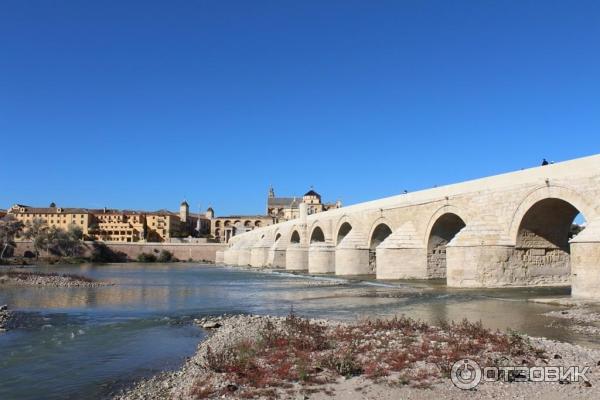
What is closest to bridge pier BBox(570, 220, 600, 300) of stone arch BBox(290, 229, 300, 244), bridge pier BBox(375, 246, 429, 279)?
bridge pier BBox(375, 246, 429, 279)

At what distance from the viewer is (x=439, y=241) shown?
25.1 metres

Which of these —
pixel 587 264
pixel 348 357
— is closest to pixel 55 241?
pixel 587 264

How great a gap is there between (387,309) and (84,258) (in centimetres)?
7257

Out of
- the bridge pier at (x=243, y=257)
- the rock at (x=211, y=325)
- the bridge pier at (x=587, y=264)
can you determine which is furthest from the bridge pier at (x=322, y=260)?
the bridge pier at (x=243, y=257)

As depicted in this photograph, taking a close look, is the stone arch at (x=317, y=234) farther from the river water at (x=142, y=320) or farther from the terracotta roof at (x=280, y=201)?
the terracotta roof at (x=280, y=201)

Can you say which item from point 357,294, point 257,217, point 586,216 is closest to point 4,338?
point 357,294

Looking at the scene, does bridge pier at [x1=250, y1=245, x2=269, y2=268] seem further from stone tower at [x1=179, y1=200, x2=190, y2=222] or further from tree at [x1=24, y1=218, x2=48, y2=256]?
stone tower at [x1=179, y1=200, x2=190, y2=222]

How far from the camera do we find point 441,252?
25469 millimetres

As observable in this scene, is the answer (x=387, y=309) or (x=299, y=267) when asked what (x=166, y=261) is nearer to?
(x=299, y=267)

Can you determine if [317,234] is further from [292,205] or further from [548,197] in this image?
[292,205]

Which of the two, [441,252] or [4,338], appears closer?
[4,338]

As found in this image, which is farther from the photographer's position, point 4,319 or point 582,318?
point 4,319

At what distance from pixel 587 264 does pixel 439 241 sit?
11005 mm

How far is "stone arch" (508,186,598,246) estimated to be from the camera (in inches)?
→ 617
